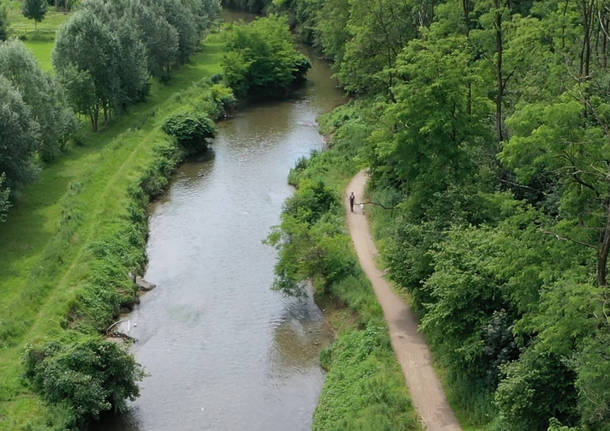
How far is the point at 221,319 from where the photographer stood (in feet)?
136

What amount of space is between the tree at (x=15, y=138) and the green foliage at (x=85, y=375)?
1771 centimetres

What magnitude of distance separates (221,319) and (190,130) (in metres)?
29.4

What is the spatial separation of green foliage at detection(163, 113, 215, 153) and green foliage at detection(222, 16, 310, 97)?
14.7m

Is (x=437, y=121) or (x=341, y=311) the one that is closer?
(x=437, y=121)

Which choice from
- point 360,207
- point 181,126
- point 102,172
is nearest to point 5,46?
point 102,172

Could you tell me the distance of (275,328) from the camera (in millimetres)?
40781

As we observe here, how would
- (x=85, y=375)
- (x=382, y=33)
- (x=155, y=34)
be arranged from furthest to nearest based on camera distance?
(x=155, y=34)
(x=382, y=33)
(x=85, y=375)

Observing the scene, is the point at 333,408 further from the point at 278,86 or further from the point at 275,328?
the point at 278,86

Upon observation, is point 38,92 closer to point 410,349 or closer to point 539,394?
point 410,349

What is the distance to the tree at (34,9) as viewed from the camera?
336 feet

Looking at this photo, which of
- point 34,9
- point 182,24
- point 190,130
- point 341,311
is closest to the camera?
point 341,311

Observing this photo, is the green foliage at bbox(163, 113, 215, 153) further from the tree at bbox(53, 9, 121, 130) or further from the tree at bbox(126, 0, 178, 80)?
the tree at bbox(126, 0, 178, 80)

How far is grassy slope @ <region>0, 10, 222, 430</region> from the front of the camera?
35406mm

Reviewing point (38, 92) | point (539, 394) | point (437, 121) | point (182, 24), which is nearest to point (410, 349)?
point (539, 394)
